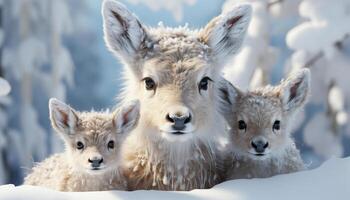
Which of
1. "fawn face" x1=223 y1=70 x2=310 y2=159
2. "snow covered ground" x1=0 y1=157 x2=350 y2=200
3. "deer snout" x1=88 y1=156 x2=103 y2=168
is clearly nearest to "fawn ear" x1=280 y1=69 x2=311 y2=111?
"fawn face" x1=223 y1=70 x2=310 y2=159

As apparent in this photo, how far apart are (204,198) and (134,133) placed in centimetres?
48

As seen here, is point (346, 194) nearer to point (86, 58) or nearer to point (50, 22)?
point (50, 22)

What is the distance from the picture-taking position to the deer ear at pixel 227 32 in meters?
2.41

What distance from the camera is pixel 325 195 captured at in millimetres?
1994

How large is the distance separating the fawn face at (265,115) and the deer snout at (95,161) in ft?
1.36

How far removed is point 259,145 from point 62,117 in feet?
1.93

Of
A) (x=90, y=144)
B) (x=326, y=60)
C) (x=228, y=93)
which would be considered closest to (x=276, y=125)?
(x=228, y=93)

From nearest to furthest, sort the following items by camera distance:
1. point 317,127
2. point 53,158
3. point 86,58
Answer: point 53,158, point 317,127, point 86,58

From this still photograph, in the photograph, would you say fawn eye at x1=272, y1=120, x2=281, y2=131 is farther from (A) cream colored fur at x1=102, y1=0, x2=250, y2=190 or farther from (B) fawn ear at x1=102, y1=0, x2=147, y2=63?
(B) fawn ear at x1=102, y1=0, x2=147, y2=63

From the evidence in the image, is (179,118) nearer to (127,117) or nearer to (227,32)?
(127,117)

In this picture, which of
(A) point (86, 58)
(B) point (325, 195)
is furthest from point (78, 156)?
(A) point (86, 58)

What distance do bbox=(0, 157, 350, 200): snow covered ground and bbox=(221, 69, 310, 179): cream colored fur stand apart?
0.55ft

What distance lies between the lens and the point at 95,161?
221 cm

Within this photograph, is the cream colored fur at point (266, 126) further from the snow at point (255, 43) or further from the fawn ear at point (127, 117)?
the snow at point (255, 43)
